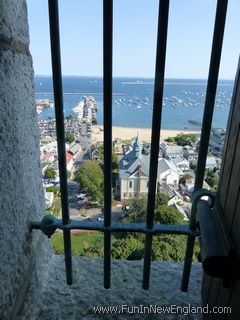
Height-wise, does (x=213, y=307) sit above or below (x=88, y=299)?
above

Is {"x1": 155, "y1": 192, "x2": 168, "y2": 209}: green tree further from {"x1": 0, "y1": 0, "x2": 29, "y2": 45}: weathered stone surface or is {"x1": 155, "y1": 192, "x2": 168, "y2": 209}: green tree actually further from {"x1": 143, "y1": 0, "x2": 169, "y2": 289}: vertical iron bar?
{"x1": 0, "y1": 0, "x2": 29, "y2": 45}: weathered stone surface

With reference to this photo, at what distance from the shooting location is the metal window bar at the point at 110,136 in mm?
842

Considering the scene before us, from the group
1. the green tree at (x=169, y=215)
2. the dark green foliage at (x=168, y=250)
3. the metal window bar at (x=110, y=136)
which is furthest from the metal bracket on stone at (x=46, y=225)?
the green tree at (x=169, y=215)

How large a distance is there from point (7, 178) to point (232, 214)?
0.60 meters

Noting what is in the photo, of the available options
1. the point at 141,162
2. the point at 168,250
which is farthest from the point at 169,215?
the point at 141,162

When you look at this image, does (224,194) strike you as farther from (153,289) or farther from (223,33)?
(153,289)

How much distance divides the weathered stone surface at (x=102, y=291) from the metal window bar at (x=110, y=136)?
0.04 m

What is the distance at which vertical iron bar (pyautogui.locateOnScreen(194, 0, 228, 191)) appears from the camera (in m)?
0.83

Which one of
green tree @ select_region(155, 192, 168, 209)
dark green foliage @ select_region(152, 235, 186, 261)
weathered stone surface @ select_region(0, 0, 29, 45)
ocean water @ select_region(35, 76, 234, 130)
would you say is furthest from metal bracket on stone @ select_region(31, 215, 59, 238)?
green tree @ select_region(155, 192, 168, 209)

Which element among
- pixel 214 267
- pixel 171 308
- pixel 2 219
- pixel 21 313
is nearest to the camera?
pixel 214 267

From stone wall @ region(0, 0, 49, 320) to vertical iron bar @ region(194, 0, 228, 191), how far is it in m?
0.57

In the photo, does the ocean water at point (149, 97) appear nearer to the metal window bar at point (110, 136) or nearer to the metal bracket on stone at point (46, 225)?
the metal window bar at point (110, 136)

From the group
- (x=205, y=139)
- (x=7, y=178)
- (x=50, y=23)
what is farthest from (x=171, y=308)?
(x=50, y=23)

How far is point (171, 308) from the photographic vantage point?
1142 millimetres
